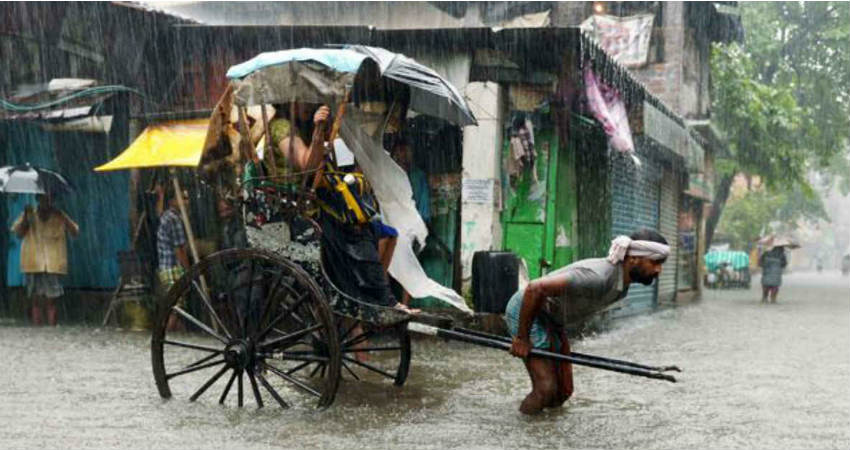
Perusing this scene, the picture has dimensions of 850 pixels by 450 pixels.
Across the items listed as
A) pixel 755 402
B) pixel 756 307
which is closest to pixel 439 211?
pixel 755 402

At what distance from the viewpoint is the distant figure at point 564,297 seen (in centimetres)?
547

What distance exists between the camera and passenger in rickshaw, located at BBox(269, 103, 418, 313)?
597 centimetres

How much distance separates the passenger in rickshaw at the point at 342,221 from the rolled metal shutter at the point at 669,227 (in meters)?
12.5

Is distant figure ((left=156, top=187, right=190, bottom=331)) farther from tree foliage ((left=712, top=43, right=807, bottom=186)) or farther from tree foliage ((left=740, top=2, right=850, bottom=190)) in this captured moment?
tree foliage ((left=740, top=2, right=850, bottom=190))

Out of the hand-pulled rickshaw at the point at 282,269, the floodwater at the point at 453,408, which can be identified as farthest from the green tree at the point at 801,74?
the hand-pulled rickshaw at the point at 282,269

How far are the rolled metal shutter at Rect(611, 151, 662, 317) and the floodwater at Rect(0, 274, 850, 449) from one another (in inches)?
159

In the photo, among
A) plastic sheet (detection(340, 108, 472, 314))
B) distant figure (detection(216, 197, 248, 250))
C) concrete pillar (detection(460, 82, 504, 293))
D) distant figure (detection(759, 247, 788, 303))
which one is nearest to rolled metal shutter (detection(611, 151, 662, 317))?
concrete pillar (detection(460, 82, 504, 293))

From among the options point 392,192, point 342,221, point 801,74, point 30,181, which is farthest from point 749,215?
point 342,221

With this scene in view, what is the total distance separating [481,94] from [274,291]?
565cm

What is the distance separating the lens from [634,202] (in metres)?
15.1

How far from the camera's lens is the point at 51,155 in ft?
42.9

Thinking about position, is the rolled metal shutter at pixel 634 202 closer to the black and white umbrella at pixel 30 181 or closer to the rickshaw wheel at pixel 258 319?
the black and white umbrella at pixel 30 181

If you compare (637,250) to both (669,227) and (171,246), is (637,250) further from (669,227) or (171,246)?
(669,227)

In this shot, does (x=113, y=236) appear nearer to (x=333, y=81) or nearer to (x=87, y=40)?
(x=87, y=40)
